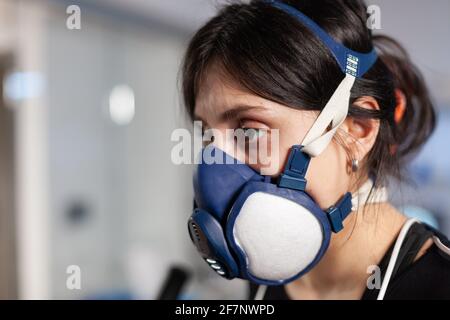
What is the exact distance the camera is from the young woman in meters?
0.76

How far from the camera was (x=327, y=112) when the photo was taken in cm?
78

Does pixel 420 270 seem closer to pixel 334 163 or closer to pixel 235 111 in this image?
pixel 334 163

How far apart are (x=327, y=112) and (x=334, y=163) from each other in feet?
0.33

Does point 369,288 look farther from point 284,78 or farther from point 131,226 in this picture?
point 131,226

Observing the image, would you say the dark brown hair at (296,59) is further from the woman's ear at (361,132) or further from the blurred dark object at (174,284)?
the blurred dark object at (174,284)

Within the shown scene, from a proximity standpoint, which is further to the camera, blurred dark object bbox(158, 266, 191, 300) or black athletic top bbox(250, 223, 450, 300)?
blurred dark object bbox(158, 266, 191, 300)

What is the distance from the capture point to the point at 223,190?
2.57 feet

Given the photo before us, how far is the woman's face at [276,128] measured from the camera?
2.53ft

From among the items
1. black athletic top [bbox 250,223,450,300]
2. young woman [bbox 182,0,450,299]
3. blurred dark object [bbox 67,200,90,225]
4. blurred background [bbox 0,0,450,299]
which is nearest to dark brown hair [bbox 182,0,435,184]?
young woman [bbox 182,0,450,299]

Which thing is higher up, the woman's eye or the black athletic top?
the woman's eye

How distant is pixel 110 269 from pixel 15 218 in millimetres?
724

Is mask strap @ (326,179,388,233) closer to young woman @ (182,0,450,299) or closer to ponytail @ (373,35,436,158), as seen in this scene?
young woman @ (182,0,450,299)

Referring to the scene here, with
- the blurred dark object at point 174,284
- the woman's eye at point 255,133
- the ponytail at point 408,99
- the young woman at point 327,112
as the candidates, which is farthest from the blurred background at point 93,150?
the woman's eye at point 255,133

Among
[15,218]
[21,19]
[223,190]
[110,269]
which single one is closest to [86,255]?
[110,269]
